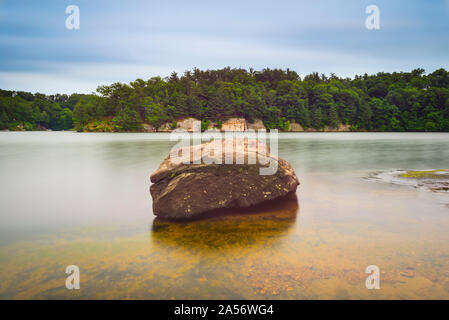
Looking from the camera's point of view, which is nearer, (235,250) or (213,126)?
(235,250)

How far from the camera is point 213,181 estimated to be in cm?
616

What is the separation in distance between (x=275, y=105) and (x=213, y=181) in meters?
115

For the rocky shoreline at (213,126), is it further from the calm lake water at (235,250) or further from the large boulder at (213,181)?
the large boulder at (213,181)

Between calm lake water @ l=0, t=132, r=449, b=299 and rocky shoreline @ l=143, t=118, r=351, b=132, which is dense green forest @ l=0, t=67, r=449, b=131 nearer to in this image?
rocky shoreline @ l=143, t=118, r=351, b=132

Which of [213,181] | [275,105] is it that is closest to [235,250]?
[213,181]

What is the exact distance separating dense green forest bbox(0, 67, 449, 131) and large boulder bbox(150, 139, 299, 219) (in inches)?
3974

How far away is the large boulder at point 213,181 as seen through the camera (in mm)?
5820

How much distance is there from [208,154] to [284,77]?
145088mm

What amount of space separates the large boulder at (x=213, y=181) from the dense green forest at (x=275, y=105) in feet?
331

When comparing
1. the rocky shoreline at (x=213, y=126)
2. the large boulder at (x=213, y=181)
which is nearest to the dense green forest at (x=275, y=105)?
the rocky shoreline at (x=213, y=126)

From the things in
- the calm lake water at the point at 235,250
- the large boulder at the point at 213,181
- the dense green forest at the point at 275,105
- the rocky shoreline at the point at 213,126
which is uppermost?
the dense green forest at the point at 275,105

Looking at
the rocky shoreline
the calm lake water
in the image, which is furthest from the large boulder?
the rocky shoreline

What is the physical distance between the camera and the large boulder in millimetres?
5820

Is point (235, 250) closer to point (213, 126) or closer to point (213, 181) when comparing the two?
point (213, 181)
